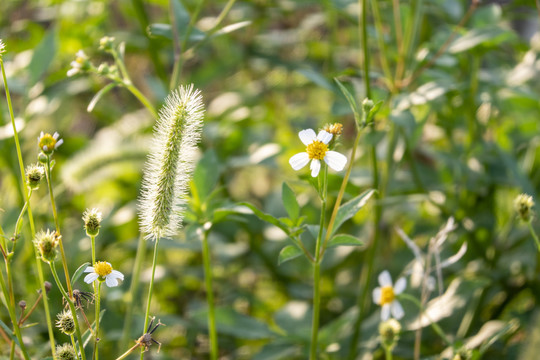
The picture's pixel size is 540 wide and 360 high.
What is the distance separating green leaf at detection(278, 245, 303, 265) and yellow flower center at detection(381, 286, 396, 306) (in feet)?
0.81

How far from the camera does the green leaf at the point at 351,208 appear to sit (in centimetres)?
78

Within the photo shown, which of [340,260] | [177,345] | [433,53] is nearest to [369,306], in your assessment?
[340,260]

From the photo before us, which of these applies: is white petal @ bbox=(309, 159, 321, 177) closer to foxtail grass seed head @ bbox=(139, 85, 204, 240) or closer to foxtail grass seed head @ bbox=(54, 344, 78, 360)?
foxtail grass seed head @ bbox=(139, 85, 204, 240)

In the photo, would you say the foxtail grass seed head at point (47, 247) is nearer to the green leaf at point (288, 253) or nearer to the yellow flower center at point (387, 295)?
the green leaf at point (288, 253)

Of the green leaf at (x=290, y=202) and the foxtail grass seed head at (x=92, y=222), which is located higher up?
the green leaf at (x=290, y=202)

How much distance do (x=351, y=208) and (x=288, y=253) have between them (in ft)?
0.34

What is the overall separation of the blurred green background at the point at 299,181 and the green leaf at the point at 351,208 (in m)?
0.21

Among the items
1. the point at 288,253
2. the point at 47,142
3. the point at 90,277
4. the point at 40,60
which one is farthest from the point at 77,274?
the point at 40,60

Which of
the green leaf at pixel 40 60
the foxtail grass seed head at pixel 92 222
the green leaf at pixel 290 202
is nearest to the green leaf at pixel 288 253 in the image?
the green leaf at pixel 290 202

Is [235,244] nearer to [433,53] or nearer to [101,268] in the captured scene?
[433,53]

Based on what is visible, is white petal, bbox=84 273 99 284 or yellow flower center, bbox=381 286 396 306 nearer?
white petal, bbox=84 273 99 284

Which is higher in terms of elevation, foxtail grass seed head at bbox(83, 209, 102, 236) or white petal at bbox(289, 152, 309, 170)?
white petal at bbox(289, 152, 309, 170)

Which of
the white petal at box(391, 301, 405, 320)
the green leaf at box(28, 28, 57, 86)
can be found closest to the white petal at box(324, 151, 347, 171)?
the white petal at box(391, 301, 405, 320)

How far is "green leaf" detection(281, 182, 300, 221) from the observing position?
0.81m
